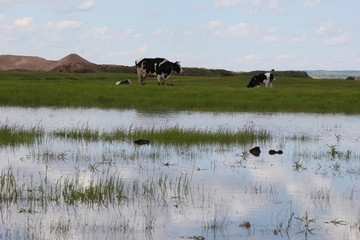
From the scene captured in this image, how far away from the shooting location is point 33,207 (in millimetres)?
9703

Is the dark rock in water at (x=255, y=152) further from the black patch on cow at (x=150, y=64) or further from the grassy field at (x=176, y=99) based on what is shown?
the black patch on cow at (x=150, y=64)

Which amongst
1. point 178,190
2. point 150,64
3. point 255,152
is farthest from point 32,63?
point 178,190

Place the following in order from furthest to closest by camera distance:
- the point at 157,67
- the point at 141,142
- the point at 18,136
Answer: the point at 157,67, the point at 18,136, the point at 141,142

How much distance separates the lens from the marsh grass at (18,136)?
17.4 m

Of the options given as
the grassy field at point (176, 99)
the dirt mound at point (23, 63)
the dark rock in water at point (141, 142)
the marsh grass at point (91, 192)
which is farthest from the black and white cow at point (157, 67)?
the dirt mound at point (23, 63)

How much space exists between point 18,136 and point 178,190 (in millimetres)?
8509

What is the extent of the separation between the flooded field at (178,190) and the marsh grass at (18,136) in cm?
22

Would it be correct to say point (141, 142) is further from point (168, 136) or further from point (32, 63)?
point (32, 63)

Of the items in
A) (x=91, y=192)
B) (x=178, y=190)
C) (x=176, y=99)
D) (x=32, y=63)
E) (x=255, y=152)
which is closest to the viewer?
(x=91, y=192)

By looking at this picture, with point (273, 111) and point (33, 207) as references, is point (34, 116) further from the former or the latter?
point (33, 207)

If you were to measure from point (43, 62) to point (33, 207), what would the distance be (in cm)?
11948

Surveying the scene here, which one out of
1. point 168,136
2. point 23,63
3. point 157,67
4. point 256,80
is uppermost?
point 157,67

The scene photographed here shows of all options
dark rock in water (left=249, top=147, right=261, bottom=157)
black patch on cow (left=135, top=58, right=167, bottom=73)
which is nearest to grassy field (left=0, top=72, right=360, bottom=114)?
black patch on cow (left=135, top=58, right=167, bottom=73)

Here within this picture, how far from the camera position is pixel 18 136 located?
18.2 m
